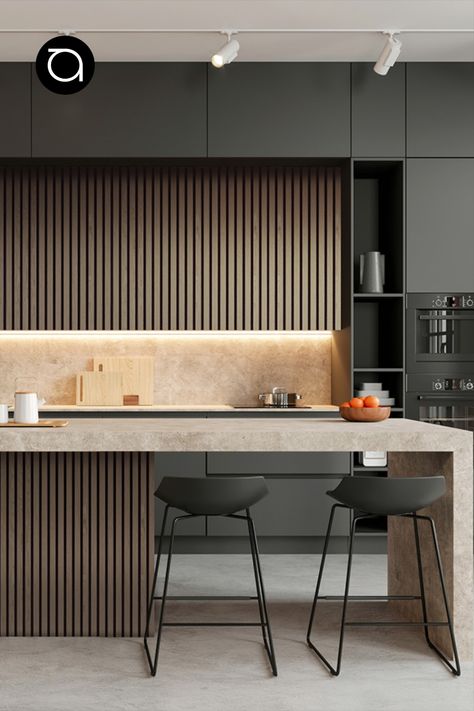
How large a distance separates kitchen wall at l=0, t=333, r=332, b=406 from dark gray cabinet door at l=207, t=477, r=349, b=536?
1.00m

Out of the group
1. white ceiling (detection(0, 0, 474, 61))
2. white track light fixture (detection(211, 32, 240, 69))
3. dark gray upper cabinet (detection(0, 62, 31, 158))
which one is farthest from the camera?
dark gray upper cabinet (detection(0, 62, 31, 158))

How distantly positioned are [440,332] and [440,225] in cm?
72

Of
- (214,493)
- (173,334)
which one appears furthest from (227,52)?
(214,493)

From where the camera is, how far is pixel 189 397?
6082mm

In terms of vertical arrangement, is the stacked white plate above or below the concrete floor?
above

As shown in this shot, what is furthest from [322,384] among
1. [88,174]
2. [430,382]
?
[88,174]

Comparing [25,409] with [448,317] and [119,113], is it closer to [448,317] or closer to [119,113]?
[119,113]

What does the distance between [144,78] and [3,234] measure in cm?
153

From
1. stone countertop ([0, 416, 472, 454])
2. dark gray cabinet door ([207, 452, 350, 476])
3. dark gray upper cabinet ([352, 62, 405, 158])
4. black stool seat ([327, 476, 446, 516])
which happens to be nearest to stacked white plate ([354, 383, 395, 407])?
dark gray cabinet door ([207, 452, 350, 476])

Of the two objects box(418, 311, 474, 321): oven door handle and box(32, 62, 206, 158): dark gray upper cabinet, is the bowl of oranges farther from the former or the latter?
box(32, 62, 206, 158): dark gray upper cabinet

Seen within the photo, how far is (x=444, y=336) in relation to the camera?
5277mm

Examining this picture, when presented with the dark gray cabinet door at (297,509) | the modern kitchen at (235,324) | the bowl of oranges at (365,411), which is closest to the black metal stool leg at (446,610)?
the modern kitchen at (235,324)

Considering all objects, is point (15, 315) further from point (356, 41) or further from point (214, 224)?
point (356, 41)

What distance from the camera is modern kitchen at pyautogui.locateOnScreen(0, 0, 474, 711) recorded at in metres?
3.34
